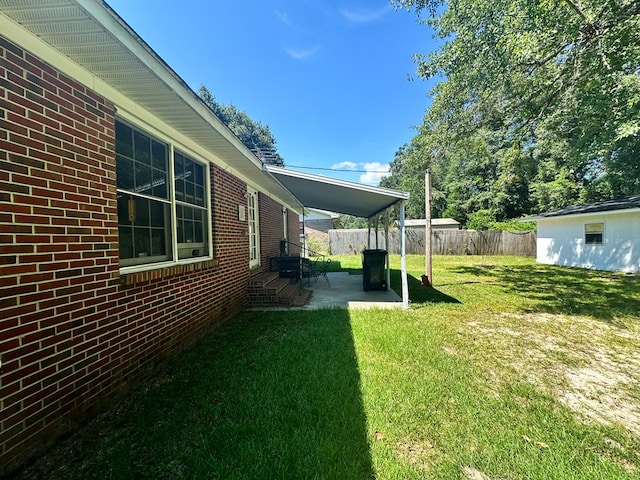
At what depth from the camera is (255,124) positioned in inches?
1266

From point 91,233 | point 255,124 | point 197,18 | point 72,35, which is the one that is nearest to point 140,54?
point 72,35

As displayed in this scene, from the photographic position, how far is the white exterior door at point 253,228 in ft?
22.9

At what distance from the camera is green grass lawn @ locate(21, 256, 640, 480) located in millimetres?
1917

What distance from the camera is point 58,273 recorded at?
2148 millimetres

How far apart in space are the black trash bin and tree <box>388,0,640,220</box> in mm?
5379

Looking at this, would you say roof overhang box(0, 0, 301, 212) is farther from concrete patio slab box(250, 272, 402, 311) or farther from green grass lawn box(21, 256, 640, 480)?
concrete patio slab box(250, 272, 402, 311)

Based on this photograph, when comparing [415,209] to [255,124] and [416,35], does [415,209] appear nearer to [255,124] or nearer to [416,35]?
[255,124]

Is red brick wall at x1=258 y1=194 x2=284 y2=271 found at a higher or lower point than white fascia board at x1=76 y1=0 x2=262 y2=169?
lower

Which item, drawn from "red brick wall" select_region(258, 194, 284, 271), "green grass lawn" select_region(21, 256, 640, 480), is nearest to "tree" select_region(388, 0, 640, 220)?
"green grass lawn" select_region(21, 256, 640, 480)

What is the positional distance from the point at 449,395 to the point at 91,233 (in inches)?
142

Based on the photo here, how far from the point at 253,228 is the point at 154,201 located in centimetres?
388

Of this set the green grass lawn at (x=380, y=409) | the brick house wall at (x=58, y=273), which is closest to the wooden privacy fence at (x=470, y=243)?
the green grass lawn at (x=380, y=409)

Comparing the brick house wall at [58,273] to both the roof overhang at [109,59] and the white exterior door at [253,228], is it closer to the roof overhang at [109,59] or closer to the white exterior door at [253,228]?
the roof overhang at [109,59]

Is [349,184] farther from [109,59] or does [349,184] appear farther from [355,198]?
[109,59]
